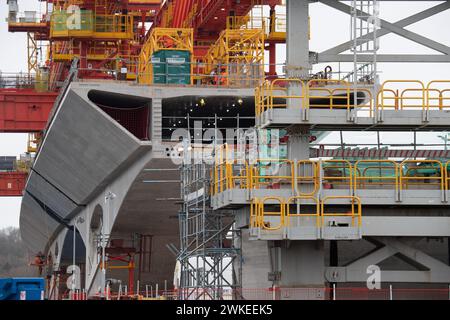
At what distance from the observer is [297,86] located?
31.3 m

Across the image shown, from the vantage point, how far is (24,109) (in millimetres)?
70000

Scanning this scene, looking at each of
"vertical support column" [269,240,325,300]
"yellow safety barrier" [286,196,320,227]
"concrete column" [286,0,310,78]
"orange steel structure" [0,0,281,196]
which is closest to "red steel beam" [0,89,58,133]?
"orange steel structure" [0,0,281,196]

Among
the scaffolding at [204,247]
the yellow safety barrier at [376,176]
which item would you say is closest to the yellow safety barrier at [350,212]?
the yellow safety barrier at [376,176]

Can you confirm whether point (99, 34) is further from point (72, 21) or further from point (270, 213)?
point (270, 213)

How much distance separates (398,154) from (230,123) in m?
25.6

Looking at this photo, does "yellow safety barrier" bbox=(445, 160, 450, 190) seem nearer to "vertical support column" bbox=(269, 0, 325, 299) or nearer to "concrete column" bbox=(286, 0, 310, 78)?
"vertical support column" bbox=(269, 0, 325, 299)

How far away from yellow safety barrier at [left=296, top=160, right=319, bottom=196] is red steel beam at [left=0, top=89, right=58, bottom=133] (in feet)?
125

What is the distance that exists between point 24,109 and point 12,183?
19127mm

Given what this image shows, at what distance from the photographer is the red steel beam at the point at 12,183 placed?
87562mm

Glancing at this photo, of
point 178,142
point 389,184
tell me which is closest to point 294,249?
point 389,184

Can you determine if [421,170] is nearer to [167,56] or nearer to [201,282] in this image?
[201,282]

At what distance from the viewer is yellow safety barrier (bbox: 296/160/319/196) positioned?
29.4m

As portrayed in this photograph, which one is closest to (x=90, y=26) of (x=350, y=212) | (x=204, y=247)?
(x=204, y=247)

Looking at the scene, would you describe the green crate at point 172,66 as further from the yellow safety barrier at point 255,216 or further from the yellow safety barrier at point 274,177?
the yellow safety barrier at point 255,216
